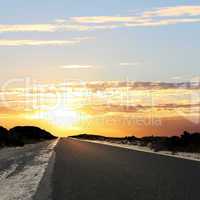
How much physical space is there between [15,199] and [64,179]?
5748 millimetres

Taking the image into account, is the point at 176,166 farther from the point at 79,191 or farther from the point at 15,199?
the point at 15,199

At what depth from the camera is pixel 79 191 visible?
59.0 feet

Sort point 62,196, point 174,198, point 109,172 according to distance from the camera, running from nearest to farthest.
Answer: point 174,198 → point 62,196 → point 109,172

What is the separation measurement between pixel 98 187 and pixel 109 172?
19.3 feet

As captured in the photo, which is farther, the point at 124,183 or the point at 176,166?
the point at 176,166

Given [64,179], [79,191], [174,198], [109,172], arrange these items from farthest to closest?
1. [109,172]
2. [64,179]
3. [79,191]
4. [174,198]

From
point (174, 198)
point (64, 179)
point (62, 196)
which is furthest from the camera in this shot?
point (64, 179)

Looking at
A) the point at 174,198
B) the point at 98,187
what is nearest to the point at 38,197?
Answer: the point at 98,187

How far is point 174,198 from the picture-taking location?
603 inches

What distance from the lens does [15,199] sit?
55.7 ft

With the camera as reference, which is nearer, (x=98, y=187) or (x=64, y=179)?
(x=98, y=187)

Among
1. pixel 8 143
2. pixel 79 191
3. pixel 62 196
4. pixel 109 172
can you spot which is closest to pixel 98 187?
pixel 79 191

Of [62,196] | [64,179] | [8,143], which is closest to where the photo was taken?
[62,196]

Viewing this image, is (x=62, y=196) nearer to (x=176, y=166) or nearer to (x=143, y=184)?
(x=143, y=184)
